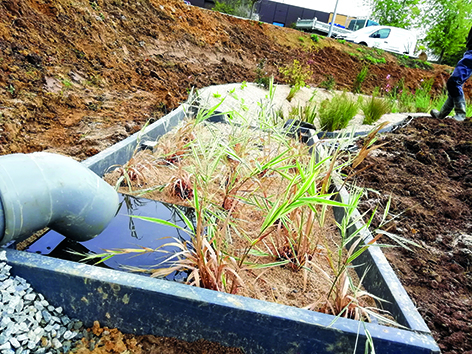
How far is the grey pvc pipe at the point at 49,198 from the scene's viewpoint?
4.51 ft

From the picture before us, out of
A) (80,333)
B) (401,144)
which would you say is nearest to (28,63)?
(80,333)

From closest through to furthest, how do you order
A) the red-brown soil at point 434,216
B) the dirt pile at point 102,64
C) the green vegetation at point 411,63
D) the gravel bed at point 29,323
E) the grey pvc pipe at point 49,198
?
1. the gravel bed at point 29,323
2. the grey pvc pipe at point 49,198
3. the red-brown soil at point 434,216
4. the dirt pile at point 102,64
5. the green vegetation at point 411,63

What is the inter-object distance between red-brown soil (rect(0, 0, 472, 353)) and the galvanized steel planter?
654 mm

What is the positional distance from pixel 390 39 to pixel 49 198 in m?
17.6

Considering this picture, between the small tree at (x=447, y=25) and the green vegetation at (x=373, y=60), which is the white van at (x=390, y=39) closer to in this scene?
the green vegetation at (x=373, y=60)

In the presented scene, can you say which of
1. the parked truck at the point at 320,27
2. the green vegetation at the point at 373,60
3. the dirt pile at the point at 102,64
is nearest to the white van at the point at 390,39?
the green vegetation at the point at 373,60

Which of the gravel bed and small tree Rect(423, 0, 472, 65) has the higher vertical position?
small tree Rect(423, 0, 472, 65)

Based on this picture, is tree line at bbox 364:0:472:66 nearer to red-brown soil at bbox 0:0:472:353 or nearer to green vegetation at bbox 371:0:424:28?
green vegetation at bbox 371:0:424:28

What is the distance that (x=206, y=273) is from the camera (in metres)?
1.56

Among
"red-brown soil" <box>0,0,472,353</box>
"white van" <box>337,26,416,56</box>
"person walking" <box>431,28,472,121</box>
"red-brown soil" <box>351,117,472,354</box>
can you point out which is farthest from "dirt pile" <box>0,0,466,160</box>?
"white van" <box>337,26,416,56</box>

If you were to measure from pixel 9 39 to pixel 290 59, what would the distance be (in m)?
7.87

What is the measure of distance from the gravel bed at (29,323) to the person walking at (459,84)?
6.55 meters

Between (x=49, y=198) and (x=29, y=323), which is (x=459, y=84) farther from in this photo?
(x=29, y=323)

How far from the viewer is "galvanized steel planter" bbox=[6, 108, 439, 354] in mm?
1313
